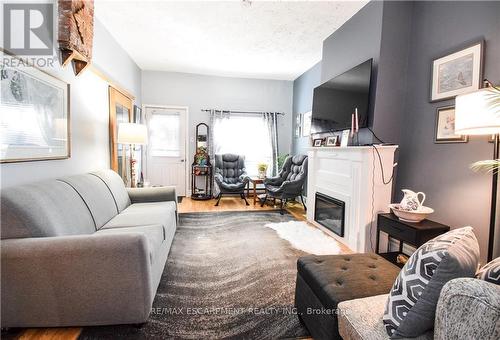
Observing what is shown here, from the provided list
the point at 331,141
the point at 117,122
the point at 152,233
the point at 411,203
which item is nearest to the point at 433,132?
the point at 411,203

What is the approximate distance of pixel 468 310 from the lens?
69 cm

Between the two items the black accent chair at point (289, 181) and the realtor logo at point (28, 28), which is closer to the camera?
the realtor logo at point (28, 28)

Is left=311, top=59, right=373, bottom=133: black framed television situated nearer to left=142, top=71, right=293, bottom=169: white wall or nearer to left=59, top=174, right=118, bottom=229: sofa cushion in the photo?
left=142, top=71, right=293, bottom=169: white wall

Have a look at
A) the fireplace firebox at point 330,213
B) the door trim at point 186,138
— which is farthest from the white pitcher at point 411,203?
the door trim at point 186,138

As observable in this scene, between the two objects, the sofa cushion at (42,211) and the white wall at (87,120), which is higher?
the white wall at (87,120)

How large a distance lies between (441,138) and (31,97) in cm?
338

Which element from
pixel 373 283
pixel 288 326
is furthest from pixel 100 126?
pixel 373 283

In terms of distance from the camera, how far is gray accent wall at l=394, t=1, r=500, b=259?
1.87m

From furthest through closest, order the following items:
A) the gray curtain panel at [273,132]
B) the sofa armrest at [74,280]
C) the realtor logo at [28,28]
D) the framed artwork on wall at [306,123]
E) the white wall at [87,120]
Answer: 1. the gray curtain panel at [273,132]
2. the framed artwork on wall at [306,123]
3. the white wall at [87,120]
4. the realtor logo at [28,28]
5. the sofa armrest at [74,280]

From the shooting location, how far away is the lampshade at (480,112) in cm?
140

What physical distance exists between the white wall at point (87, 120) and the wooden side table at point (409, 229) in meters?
2.98

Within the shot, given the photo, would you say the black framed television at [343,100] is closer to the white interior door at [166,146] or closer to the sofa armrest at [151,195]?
the sofa armrest at [151,195]

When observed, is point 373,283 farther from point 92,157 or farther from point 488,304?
point 92,157

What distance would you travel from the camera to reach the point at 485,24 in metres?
1.88
